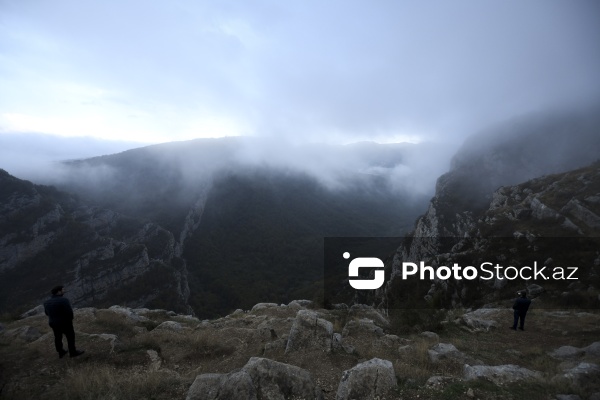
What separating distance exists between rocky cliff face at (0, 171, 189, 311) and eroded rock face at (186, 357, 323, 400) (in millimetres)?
94760

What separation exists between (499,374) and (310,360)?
5.46 metres

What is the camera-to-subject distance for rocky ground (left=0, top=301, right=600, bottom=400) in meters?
7.31

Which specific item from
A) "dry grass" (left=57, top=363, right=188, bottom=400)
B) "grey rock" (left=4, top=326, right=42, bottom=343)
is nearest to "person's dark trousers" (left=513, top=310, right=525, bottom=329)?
"dry grass" (left=57, top=363, right=188, bottom=400)

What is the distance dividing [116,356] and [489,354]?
1425 cm

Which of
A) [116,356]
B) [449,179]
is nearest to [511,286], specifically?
[116,356]

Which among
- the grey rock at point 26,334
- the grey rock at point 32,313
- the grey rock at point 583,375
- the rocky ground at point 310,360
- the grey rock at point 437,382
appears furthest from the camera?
the grey rock at point 32,313

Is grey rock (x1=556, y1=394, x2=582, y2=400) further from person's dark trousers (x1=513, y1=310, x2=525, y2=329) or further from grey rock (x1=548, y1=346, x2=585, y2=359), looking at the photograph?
person's dark trousers (x1=513, y1=310, x2=525, y2=329)

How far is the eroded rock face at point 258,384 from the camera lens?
6703mm

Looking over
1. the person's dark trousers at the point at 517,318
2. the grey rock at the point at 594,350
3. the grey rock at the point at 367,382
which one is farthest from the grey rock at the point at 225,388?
the person's dark trousers at the point at 517,318

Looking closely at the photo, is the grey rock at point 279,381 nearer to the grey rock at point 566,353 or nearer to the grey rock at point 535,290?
the grey rock at point 566,353

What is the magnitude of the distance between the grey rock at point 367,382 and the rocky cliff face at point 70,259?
9553 cm

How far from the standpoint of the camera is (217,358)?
37.4 feet

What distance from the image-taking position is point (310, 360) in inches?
395

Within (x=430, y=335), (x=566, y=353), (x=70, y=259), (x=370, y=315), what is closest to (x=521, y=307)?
(x=566, y=353)
